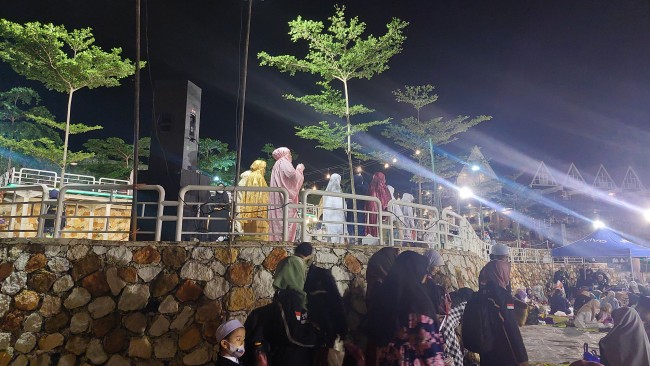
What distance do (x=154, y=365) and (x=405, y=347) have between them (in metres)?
4.06

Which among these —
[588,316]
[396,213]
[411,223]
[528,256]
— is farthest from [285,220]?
[528,256]

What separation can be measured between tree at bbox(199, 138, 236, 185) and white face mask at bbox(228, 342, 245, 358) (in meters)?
28.1

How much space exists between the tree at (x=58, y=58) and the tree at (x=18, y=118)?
9892mm

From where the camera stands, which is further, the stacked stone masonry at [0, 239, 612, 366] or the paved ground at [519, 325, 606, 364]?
the paved ground at [519, 325, 606, 364]

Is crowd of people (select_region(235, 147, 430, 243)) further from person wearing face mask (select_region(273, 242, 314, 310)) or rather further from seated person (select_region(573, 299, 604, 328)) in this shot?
seated person (select_region(573, 299, 604, 328))

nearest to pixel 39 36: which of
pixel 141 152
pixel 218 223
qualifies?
pixel 141 152

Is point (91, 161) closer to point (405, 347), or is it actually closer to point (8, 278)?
point (8, 278)

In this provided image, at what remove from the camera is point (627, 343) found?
4398 millimetres

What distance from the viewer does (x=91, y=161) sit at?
33.4 m

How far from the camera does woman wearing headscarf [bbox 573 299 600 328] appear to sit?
10.1m

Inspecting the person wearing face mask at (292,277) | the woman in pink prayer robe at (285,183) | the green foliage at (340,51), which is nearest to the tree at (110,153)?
the green foliage at (340,51)

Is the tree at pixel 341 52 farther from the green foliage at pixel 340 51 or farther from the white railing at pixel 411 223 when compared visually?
the white railing at pixel 411 223

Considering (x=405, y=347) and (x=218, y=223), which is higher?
(x=218, y=223)

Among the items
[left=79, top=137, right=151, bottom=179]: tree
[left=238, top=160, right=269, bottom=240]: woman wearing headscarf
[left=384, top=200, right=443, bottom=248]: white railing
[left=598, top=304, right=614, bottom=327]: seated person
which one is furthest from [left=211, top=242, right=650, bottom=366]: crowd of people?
[left=79, top=137, right=151, bottom=179]: tree
